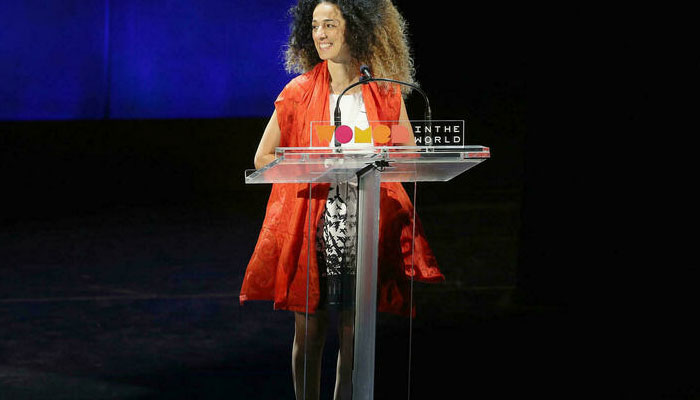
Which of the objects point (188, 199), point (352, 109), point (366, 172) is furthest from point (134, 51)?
point (366, 172)

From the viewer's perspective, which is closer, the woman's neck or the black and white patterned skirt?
the black and white patterned skirt

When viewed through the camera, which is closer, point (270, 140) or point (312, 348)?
point (312, 348)

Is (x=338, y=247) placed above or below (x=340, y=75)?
below

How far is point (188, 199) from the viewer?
19.2 ft

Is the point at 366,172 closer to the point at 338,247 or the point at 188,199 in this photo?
the point at 338,247

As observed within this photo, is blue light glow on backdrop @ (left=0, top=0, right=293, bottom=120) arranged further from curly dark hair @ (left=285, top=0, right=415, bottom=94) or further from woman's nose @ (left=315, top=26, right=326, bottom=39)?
woman's nose @ (left=315, top=26, right=326, bottom=39)

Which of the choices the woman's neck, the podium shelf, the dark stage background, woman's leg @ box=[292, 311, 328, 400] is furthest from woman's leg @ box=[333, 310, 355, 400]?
the dark stage background

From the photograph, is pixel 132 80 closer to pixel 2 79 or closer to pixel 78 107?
pixel 78 107

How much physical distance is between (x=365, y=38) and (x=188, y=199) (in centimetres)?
352

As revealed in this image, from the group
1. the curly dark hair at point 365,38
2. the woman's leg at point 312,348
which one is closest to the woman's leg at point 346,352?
the woman's leg at point 312,348

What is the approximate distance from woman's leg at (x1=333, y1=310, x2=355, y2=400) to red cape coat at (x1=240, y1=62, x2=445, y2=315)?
0.10m

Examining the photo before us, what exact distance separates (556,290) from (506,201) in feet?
5.76

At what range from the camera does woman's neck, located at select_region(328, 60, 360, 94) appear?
8.19 feet

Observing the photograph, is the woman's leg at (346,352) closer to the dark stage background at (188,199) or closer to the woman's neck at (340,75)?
the woman's neck at (340,75)
